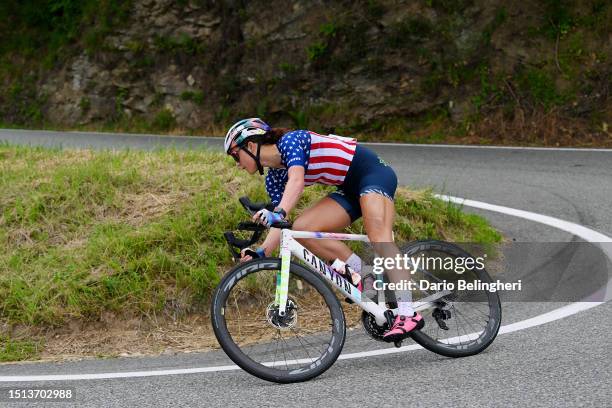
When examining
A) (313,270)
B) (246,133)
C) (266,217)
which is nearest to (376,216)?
(313,270)

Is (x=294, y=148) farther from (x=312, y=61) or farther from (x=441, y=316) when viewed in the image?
(x=312, y=61)

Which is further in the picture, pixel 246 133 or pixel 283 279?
pixel 246 133

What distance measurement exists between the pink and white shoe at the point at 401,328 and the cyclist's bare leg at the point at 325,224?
0.55 metres

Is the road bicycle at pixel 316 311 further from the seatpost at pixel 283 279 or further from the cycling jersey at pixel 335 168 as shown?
the cycling jersey at pixel 335 168

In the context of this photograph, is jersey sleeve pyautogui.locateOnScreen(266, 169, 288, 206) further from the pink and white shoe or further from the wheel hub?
the pink and white shoe

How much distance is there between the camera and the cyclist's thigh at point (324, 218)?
5676 millimetres

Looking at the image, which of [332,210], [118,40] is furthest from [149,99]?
[332,210]

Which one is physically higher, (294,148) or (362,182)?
(294,148)

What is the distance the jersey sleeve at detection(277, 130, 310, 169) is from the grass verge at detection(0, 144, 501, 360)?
6.33 feet

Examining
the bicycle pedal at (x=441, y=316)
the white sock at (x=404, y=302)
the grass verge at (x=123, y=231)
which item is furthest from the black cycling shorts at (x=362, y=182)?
the grass verge at (x=123, y=231)

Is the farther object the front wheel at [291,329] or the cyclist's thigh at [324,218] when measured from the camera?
the cyclist's thigh at [324,218]

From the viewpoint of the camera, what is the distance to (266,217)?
17.0 feet

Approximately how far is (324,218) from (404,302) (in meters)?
0.71

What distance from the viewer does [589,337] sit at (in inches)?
233
